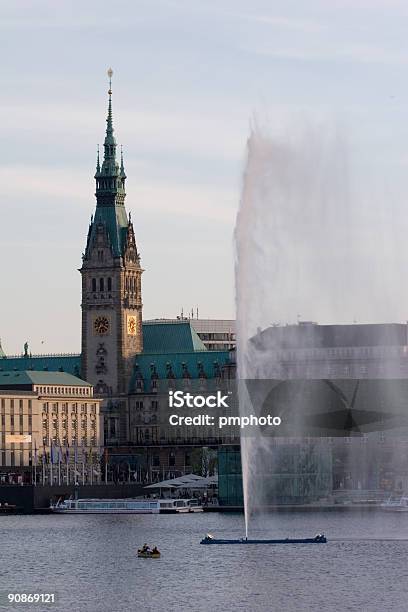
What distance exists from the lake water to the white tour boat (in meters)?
33.2

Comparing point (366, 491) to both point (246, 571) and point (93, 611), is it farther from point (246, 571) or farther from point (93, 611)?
point (93, 611)

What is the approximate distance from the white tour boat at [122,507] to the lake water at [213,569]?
33.2 metres

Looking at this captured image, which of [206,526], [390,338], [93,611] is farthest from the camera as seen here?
[206,526]

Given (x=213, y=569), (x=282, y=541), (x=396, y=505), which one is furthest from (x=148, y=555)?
(x=396, y=505)

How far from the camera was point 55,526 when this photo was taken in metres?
162

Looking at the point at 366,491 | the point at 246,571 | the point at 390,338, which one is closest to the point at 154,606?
the point at 246,571

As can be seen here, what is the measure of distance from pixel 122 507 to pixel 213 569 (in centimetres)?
8159

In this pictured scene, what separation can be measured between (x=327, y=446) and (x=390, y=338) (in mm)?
33730

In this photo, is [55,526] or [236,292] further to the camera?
[55,526]

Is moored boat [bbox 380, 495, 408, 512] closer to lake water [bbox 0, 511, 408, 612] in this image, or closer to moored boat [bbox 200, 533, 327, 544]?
lake water [bbox 0, 511, 408, 612]

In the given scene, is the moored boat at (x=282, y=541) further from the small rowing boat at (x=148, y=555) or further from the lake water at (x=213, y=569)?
the small rowing boat at (x=148, y=555)

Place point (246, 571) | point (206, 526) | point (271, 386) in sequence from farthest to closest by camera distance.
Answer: point (206, 526) → point (271, 386) → point (246, 571)

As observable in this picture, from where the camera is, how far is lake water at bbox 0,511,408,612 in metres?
93.4

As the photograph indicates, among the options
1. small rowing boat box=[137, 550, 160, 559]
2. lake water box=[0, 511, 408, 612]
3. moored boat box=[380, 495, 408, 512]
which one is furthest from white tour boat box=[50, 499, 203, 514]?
small rowing boat box=[137, 550, 160, 559]
